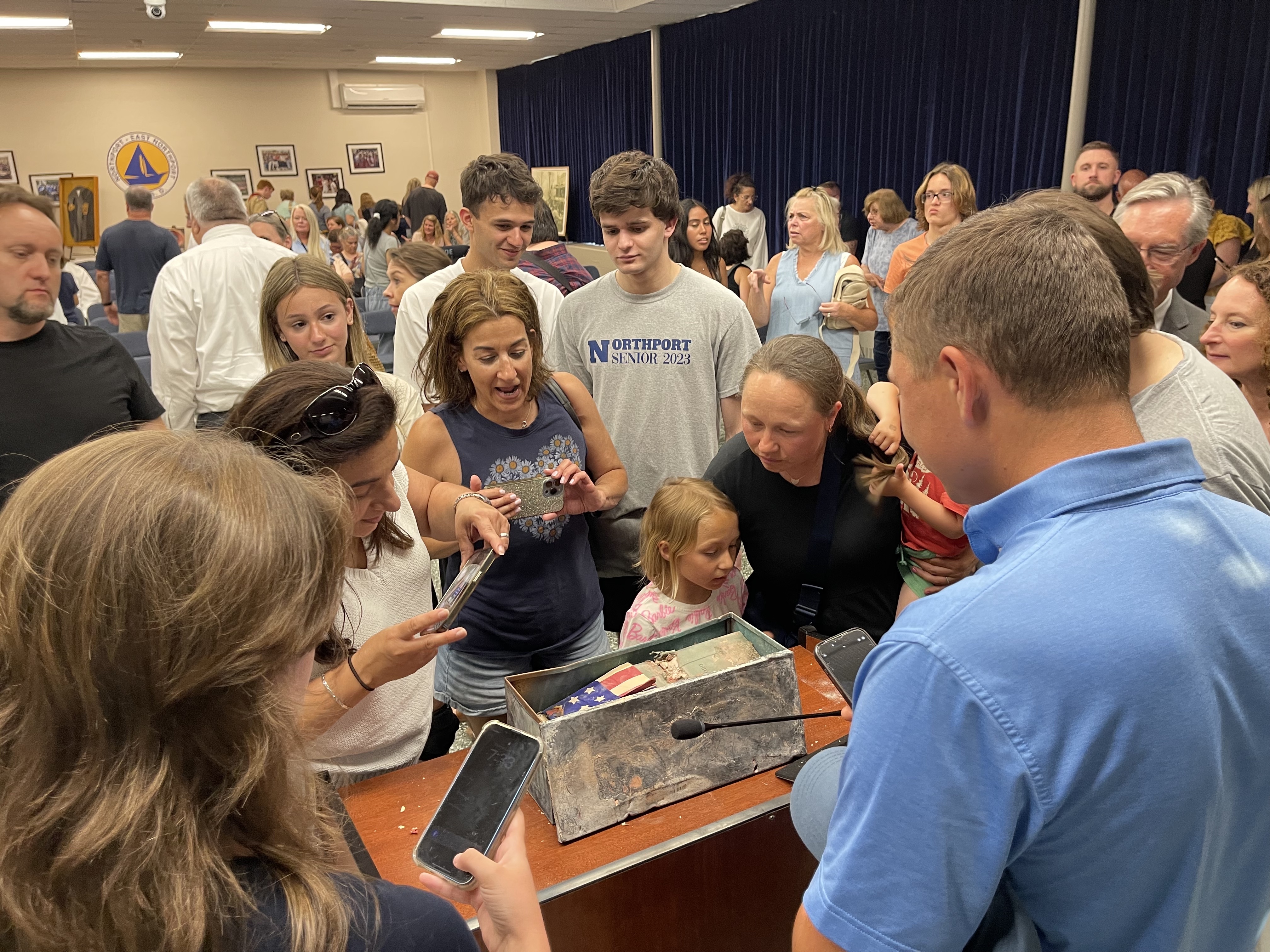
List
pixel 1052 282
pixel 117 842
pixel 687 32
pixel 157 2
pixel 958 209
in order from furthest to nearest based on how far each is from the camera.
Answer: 1. pixel 687 32
2. pixel 157 2
3. pixel 958 209
4. pixel 1052 282
5. pixel 117 842

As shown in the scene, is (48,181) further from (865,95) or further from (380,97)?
(865,95)

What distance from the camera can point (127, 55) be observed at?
10.8 meters

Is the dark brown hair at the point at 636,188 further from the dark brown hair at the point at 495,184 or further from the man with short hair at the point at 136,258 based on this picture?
the man with short hair at the point at 136,258

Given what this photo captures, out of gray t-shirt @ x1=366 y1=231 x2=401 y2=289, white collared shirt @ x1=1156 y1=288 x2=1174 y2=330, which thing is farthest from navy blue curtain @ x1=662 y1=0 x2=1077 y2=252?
white collared shirt @ x1=1156 y1=288 x2=1174 y2=330

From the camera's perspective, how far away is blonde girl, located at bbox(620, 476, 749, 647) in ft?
6.33

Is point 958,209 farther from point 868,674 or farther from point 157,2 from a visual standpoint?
point 157,2

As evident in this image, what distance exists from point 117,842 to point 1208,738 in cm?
86

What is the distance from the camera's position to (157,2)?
281 inches

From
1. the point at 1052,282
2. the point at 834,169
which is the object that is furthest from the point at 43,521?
the point at 834,169

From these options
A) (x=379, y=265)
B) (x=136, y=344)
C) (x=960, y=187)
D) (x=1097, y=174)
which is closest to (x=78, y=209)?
(x=379, y=265)

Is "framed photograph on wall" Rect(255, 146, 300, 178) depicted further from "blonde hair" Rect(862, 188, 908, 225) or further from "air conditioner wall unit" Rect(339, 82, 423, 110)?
"blonde hair" Rect(862, 188, 908, 225)

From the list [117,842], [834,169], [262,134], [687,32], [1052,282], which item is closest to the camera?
[117,842]

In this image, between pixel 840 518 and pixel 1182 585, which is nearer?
pixel 1182 585

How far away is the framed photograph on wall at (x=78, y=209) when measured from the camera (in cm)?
1059
